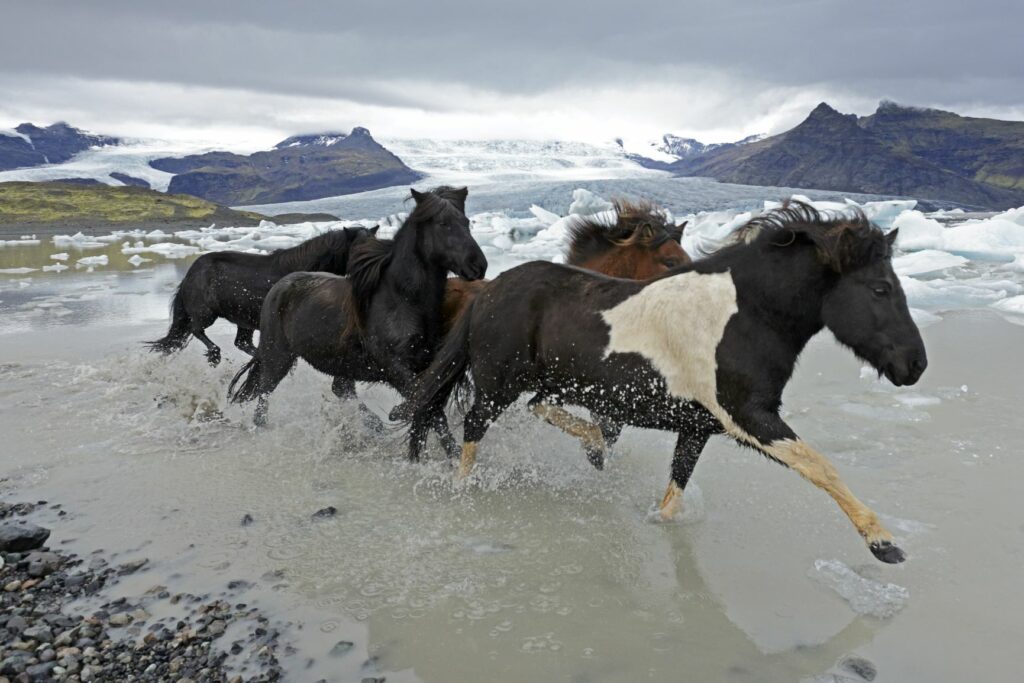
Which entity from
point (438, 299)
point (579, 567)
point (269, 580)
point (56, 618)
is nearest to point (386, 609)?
point (269, 580)

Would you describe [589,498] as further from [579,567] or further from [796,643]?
[796,643]

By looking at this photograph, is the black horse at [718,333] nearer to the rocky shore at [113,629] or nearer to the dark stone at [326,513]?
the dark stone at [326,513]

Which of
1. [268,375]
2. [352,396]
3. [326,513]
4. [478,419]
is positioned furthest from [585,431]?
[268,375]

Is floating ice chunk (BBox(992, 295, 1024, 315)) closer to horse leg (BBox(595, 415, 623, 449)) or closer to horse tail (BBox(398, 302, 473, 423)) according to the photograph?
horse leg (BBox(595, 415, 623, 449))

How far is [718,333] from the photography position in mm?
3637

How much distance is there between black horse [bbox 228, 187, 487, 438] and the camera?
5.43 m

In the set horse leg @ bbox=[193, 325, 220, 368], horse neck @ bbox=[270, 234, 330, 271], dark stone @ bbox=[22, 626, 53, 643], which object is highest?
horse neck @ bbox=[270, 234, 330, 271]

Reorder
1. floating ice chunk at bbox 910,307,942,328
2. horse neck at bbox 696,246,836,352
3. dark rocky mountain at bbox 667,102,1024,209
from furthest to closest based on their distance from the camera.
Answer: dark rocky mountain at bbox 667,102,1024,209, floating ice chunk at bbox 910,307,942,328, horse neck at bbox 696,246,836,352

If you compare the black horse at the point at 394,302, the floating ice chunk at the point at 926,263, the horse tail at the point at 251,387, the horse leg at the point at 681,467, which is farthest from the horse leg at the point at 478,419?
the floating ice chunk at the point at 926,263

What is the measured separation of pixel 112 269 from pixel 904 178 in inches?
6777

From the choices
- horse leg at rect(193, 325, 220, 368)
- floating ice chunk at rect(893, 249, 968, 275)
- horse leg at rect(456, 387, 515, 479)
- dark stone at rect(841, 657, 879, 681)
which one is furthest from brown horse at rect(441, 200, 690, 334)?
floating ice chunk at rect(893, 249, 968, 275)

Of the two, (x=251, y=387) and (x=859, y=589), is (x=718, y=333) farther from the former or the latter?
(x=251, y=387)

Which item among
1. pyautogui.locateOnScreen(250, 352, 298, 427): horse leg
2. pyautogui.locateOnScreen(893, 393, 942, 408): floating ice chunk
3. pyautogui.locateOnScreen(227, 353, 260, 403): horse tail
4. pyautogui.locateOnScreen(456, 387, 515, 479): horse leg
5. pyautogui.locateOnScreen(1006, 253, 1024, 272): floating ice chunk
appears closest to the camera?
pyautogui.locateOnScreen(456, 387, 515, 479): horse leg

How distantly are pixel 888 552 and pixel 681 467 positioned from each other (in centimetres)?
126
